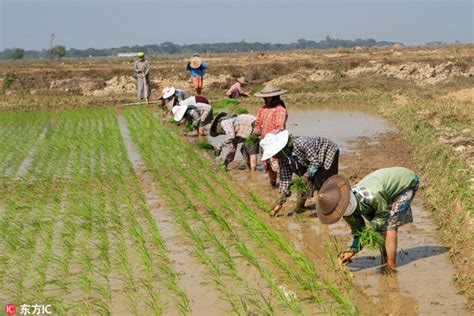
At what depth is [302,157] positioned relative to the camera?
227 inches

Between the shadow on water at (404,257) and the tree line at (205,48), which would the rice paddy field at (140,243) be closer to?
the shadow on water at (404,257)

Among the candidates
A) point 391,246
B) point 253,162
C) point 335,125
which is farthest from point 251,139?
point 335,125

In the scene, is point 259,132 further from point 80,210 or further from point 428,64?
point 428,64

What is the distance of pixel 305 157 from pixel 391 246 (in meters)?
1.39

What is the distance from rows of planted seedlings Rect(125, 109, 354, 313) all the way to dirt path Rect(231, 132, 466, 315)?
9.1 inches

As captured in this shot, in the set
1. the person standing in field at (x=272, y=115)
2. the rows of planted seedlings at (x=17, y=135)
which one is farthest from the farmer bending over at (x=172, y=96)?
the person standing in field at (x=272, y=115)

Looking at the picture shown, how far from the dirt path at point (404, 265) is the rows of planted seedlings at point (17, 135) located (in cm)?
412

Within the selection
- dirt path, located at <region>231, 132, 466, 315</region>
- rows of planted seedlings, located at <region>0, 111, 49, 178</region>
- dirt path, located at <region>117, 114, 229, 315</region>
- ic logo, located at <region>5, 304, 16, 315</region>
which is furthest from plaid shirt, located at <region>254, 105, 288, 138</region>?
ic logo, located at <region>5, 304, 16, 315</region>

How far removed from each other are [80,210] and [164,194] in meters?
1.01

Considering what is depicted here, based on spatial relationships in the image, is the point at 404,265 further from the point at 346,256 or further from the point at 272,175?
the point at 272,175

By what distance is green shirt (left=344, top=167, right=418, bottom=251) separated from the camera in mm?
4484

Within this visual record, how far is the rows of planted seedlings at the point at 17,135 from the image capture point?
968 cm

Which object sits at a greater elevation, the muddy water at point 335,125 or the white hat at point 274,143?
the white hat at point 274,143

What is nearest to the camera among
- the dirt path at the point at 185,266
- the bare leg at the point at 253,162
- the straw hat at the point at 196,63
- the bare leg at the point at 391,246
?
the dirt path at the point at 185,266
